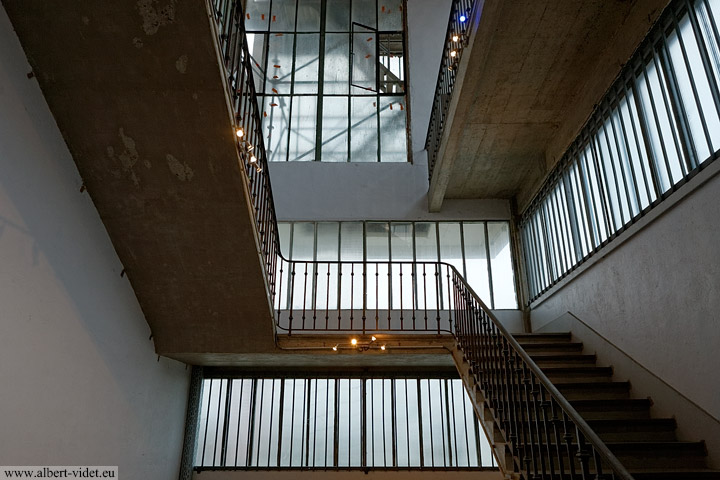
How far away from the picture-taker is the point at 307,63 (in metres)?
9.89

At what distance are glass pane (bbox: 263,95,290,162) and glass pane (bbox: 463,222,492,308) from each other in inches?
132

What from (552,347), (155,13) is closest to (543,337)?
(552,347)

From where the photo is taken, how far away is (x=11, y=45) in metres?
3.57

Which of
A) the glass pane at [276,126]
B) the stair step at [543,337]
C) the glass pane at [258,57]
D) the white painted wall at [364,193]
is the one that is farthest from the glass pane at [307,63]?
the stair step at [543,337]

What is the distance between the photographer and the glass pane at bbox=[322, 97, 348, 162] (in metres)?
9.16

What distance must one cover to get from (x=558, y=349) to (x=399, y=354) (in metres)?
1.80

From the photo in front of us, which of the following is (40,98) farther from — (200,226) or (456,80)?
(456,80)

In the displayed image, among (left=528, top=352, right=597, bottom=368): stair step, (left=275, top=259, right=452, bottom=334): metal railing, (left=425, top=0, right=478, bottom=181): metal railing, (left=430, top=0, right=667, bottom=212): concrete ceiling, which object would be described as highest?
(left=425, top=0, right=478, bottom=181): metal railing

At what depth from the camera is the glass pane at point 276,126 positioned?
9164 millimetres

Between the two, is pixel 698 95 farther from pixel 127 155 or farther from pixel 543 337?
pixel 127 155

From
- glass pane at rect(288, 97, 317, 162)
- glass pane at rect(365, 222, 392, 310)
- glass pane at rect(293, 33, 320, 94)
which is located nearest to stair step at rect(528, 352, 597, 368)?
glass pane at rect(365, 222, 392, 310)

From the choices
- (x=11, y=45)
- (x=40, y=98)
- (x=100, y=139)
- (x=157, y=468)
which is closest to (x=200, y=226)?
(x=100, y=139)

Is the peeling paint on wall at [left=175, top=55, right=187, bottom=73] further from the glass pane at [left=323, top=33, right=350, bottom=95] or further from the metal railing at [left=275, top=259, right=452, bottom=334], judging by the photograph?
the glass pane at [left=323, top=33, right=350, bottom=95]

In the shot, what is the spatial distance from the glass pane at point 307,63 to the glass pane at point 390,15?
1262 millimetres
